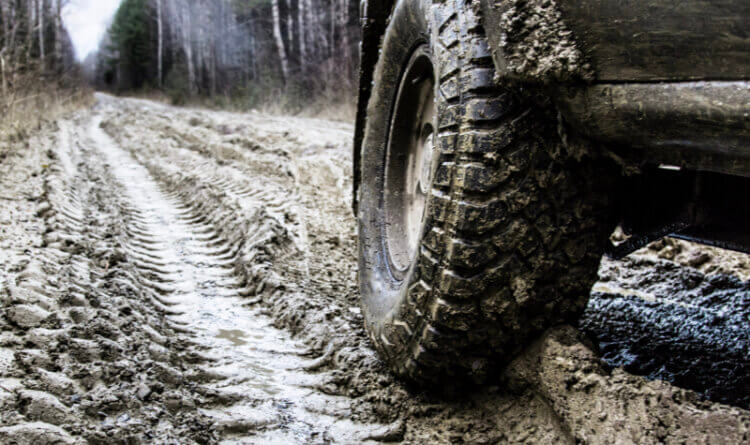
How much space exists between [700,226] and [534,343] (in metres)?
0.62

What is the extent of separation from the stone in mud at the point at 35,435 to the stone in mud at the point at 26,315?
56 cm

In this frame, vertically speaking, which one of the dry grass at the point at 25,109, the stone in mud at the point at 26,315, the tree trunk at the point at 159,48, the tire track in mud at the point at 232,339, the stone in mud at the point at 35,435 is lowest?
the tire track in mud at the point at 232,339

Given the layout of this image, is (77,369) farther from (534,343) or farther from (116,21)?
(116,21)

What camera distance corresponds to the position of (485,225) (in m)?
1.37

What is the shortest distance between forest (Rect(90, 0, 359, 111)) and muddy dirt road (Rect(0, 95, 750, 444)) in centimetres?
951

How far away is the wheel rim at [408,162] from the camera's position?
78.0 inches

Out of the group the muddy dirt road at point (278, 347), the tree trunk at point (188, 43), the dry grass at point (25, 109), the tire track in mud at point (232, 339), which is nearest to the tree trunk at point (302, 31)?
the dry grass at point (25, 109)

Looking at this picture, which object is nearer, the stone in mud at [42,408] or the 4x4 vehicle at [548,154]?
the 4x4 vehicle at [548,154]

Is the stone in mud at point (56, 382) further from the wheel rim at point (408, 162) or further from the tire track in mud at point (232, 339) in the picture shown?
the wheel rim at point (408, 162)

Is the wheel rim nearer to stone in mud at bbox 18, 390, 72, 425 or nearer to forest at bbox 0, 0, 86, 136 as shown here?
stone in mud at bbox 18, 390, 72, 425

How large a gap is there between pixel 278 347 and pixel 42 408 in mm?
938

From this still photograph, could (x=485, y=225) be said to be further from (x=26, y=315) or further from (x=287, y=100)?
(x=287, y=100)

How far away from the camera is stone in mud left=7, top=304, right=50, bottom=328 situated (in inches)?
68.2

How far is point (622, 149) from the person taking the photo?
4.00 feet
